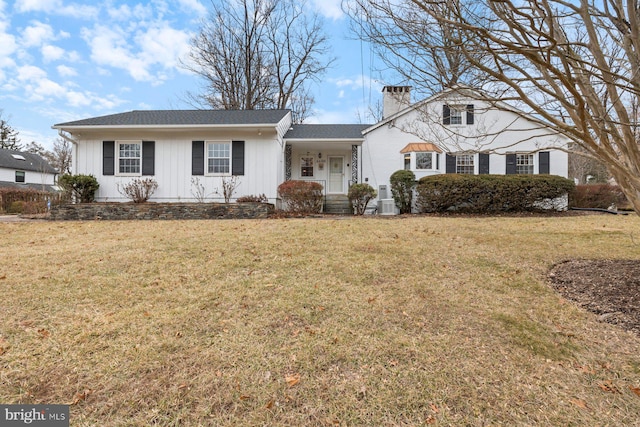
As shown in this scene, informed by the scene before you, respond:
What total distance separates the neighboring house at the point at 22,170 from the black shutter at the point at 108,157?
21039mm

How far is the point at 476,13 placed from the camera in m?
3.66

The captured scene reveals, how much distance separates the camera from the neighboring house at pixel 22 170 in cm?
2911

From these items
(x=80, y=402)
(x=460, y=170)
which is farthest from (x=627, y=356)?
(x=460, y=170)

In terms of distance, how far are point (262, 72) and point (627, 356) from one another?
24.4 m

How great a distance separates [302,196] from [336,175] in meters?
4.42

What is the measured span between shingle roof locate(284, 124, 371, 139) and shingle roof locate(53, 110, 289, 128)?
103 cm

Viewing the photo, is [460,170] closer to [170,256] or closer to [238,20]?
[170,256]

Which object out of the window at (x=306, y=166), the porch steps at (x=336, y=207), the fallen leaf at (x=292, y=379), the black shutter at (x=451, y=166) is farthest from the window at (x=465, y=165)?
the fallen leaf at (x=292, y=379)

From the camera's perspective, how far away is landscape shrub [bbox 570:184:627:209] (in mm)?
14281

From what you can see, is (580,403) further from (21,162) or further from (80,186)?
(21,162)

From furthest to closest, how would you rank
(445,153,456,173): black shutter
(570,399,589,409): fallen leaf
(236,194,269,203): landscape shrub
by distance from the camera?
(445,153,456,173): black shutter < (236,194,269,203): landscape shrub < (570,399,589,409): fallen leaf

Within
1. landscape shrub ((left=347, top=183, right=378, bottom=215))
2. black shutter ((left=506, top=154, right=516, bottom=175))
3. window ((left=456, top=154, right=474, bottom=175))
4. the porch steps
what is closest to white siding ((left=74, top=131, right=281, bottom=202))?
the porch steps

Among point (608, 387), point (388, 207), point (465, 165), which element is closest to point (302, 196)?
point (388, 207)

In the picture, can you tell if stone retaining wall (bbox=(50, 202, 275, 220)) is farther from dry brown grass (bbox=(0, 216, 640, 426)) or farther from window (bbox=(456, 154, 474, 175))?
window (bbox=(456, 154, 474, 175))
